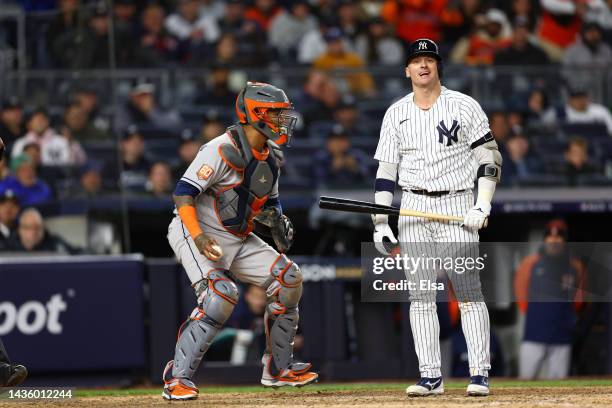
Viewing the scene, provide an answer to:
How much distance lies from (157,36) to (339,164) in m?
3.38

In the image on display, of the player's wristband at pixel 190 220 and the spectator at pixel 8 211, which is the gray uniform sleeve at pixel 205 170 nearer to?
the player's wristband at pixel 190 220

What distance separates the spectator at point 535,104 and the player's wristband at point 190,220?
6661 millimetres

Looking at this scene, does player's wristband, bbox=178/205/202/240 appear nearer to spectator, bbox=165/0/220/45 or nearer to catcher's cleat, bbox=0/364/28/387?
catcher's cleat, bbox=0/364/28/387

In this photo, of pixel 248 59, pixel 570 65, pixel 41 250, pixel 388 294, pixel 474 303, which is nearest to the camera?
pixel 474 303

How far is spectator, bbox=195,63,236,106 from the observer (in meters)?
12.9

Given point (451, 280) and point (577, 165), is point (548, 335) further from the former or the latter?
point (451, 280)

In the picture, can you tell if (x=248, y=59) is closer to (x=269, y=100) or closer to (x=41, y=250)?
(x=41, y=250)

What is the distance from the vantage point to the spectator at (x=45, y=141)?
35.3 ft

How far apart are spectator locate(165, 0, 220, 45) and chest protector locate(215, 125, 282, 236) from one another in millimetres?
7438

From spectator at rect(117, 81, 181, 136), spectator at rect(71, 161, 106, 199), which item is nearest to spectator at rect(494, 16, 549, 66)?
spectator at rect(117, 81, 181, 136)

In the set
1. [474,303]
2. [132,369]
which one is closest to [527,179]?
[132,369]

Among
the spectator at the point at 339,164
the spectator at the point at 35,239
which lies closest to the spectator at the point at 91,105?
the spectator at the point at 35,239

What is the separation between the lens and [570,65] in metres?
12.9

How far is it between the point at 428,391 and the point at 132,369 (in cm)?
407
